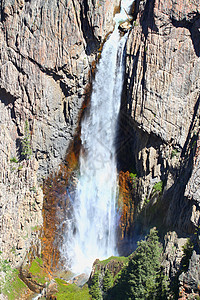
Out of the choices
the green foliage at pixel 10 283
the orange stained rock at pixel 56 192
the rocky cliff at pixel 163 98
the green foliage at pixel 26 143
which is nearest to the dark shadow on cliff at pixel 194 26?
the rocky cliff at pixel 163 98

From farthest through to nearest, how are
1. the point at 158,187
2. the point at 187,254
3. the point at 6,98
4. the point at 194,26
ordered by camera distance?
the point at 6,98
the point at 158,187
the point at 194,26
the point at 187,254

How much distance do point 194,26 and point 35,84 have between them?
38.5ft

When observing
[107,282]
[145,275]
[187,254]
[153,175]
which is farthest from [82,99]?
[187,254]

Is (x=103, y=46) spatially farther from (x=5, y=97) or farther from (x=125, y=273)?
(x=125, y=273)

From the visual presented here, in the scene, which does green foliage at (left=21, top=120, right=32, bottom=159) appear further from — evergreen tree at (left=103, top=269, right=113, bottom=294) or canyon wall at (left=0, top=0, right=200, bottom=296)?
evergreen tree at (left=103, top=269, right=113, bottom=294)

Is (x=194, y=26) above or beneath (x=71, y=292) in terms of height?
above

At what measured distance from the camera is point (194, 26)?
857 inches

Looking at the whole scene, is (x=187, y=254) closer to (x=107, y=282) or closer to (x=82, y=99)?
(x=107, y=282)

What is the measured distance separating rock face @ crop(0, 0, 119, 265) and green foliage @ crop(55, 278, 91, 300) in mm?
4428

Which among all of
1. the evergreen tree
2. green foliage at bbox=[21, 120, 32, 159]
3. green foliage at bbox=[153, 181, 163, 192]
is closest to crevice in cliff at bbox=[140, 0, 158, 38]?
green foliage at bbox=[153, 181, 163, 192]

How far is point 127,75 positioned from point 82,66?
345 cm

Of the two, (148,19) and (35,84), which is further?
(35,84)

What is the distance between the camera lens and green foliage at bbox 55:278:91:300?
65.9 feet

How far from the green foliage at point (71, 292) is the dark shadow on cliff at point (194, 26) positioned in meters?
16.9
